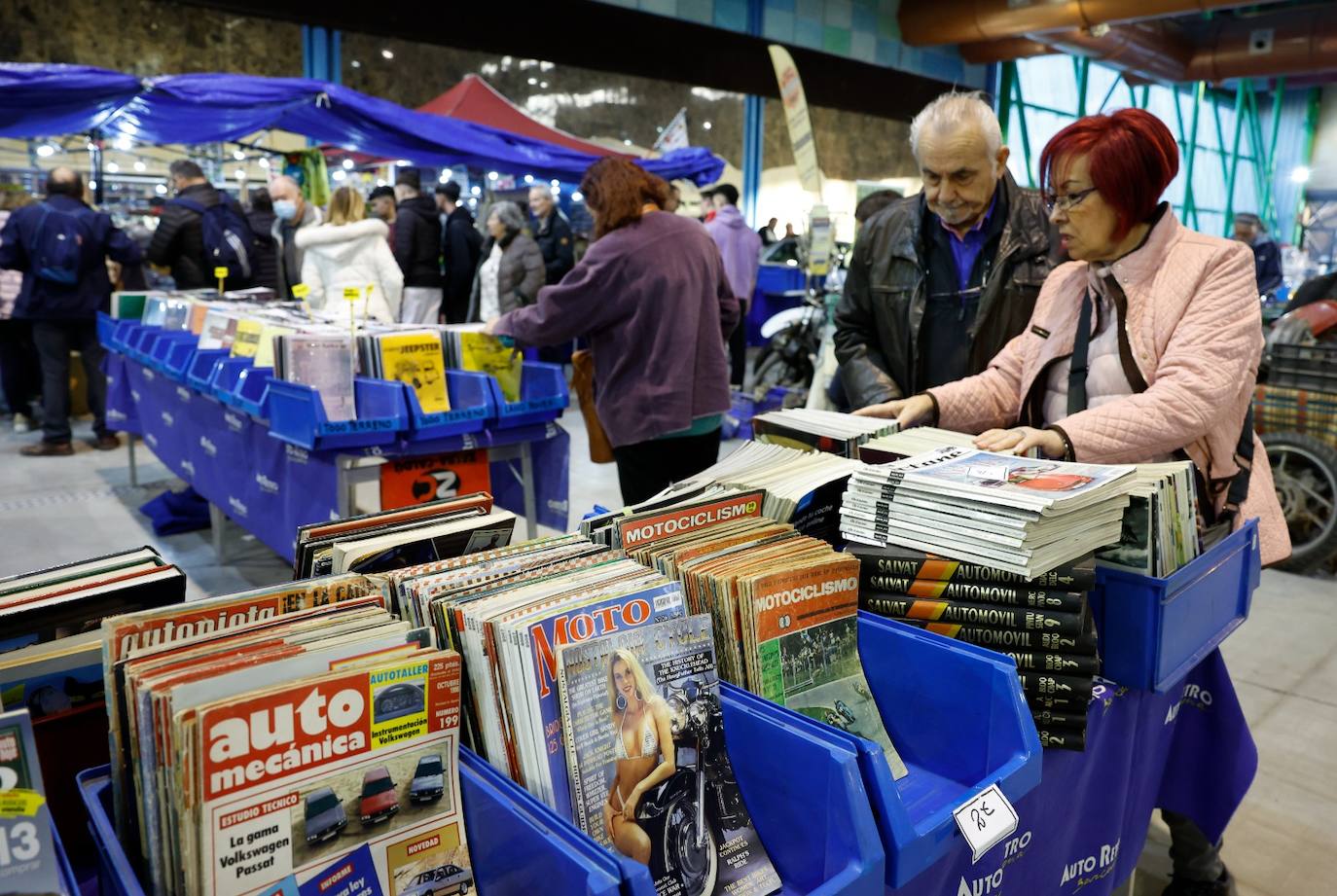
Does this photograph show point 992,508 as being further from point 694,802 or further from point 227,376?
point 227,376

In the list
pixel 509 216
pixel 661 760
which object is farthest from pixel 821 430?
pixel 509 216

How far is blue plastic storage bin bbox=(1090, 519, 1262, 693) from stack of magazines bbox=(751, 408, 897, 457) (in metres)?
0.44

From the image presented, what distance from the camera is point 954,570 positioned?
4.28 feet

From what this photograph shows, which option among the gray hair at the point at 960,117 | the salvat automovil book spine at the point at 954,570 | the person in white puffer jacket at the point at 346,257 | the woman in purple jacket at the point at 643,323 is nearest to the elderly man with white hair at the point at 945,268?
the gray hair at the point at 960,117

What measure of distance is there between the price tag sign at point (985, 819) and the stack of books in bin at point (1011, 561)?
0.26 meters

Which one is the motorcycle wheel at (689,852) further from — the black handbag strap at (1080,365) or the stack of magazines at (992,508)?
the black handbag strap at (1080,365)

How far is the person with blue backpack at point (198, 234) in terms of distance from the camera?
6344 mm

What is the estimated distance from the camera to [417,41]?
30.9 ft

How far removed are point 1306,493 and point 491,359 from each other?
142 inches

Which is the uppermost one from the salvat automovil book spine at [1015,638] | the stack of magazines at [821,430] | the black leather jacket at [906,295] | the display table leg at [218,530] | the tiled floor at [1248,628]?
the black leather jacket at [906,295]

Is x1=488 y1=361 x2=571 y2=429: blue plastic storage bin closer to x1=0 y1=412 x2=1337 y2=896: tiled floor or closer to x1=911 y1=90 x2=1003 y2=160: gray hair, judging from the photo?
x1=0 y1=412 x2=1337 y2=896: tiled floor

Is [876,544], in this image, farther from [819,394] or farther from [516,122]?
[516,122]

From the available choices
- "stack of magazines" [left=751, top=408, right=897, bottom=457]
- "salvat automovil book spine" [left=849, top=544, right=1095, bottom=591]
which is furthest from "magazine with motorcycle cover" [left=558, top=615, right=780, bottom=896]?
"stack of magazines" [left=751, top=408, right=897, bottom=457]

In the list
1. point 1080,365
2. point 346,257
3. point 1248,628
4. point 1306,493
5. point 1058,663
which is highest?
point 346,257
